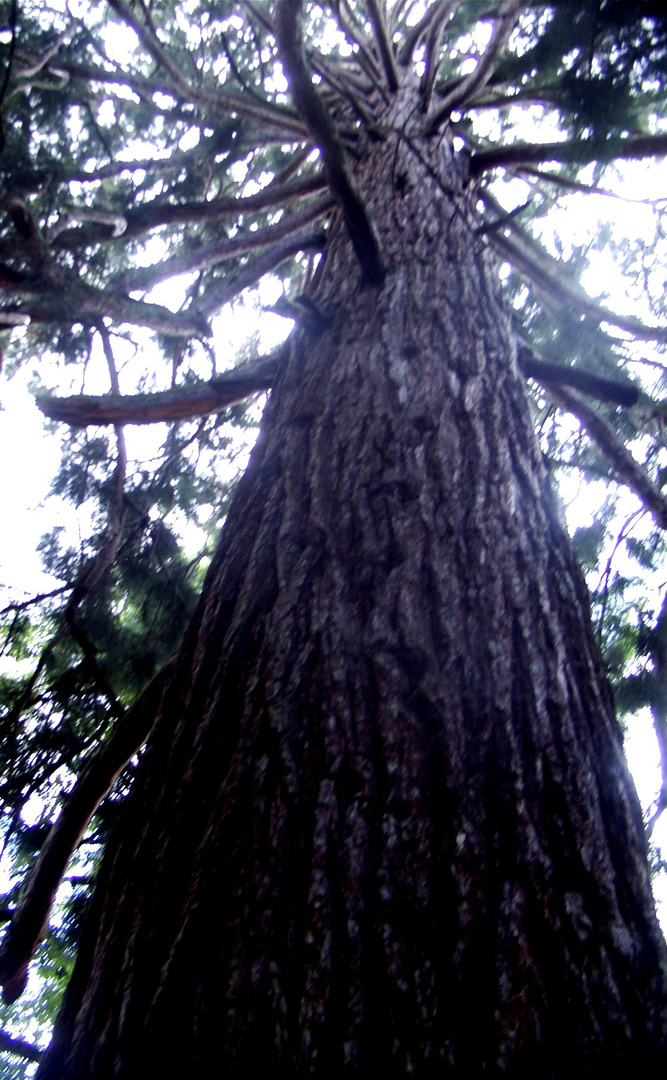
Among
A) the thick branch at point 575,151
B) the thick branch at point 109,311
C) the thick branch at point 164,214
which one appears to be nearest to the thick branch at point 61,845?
the thick branch at point 109,311

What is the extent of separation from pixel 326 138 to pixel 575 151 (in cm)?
126

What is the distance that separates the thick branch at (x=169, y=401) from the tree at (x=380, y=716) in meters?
0.01

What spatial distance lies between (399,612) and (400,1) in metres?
5.96

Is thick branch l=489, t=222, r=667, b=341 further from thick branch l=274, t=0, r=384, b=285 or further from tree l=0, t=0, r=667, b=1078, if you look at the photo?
thick branch l=274, t=0, r=384, b=285

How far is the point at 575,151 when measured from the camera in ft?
9.27

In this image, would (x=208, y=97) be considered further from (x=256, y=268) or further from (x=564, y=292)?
(x=564, y=292)

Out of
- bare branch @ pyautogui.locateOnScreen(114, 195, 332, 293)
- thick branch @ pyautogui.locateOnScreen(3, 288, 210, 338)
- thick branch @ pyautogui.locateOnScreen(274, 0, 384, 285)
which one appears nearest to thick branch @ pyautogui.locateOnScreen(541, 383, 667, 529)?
thick branch @ pyautogui.locateOnScreen(274, 0, 384, 285)

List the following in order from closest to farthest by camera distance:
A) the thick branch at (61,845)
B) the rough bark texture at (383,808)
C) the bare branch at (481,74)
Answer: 1. the rough bark texture at (383,808)
2. the thick branch at (61,845)
3. the bare branch at (481,74)

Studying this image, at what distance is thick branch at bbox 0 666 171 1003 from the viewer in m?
1.79

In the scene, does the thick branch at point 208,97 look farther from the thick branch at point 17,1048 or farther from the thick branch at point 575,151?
the thick branch at point 17,1048

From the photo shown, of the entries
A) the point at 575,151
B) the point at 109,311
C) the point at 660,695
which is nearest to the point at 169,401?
the point at 109,311

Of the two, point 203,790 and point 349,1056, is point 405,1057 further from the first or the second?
point 203,790

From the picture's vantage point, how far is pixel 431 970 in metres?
0.96

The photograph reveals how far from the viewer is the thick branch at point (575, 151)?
9.07ft
